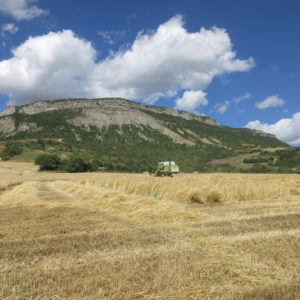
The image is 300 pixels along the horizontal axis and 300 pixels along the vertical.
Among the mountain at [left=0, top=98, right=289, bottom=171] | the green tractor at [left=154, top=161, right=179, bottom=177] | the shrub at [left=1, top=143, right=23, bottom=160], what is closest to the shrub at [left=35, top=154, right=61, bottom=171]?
the shrub at [left=1, top=143, right=23, bottom=160]

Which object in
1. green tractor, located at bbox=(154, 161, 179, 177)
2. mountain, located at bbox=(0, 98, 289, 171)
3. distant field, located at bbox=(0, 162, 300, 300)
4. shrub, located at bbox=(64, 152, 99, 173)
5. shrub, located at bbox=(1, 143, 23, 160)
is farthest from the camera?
mountain, located at bbox=(0, 98, 289, 171)

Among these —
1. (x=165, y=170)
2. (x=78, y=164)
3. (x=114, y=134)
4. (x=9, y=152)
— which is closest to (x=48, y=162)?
(x=78, y=164)

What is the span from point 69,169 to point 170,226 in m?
72.2

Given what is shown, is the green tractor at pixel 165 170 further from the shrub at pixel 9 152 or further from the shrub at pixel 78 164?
the shrub at pixel 9 152

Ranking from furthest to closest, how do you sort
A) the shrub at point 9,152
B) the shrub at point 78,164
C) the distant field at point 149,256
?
the shrub at point 9,152 → the shrub at point 78,164 → the distant field at point 149,256

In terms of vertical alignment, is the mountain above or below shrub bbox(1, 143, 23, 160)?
above

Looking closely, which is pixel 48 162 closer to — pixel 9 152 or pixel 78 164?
pixel 78 164

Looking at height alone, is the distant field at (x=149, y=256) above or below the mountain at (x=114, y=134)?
below

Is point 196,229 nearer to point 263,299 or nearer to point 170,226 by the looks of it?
point 170,226

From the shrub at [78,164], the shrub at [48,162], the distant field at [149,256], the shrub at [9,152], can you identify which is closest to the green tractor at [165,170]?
the distant field at [149,256]

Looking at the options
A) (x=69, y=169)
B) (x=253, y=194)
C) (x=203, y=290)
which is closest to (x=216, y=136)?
(x=69, y=169)

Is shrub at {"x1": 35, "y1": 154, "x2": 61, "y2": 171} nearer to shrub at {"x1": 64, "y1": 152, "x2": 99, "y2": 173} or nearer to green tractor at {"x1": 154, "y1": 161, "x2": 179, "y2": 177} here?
shrub at {"x1": 64, "y1": 152, "x2": 99, "y2": 173}

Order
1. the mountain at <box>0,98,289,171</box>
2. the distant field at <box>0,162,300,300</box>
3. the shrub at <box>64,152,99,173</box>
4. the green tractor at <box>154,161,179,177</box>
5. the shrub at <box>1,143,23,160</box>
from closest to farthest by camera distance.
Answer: the distant field at <box>0,162,300,300</box> → the green tractor at <box>154,161,179,177</box> → the shrub at <box>64,152,99,173</box> → the shrub at <box>1,143,23,160</box> → the mountain at <box>0,98,289,171</box>

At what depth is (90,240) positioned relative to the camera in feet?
18.4
